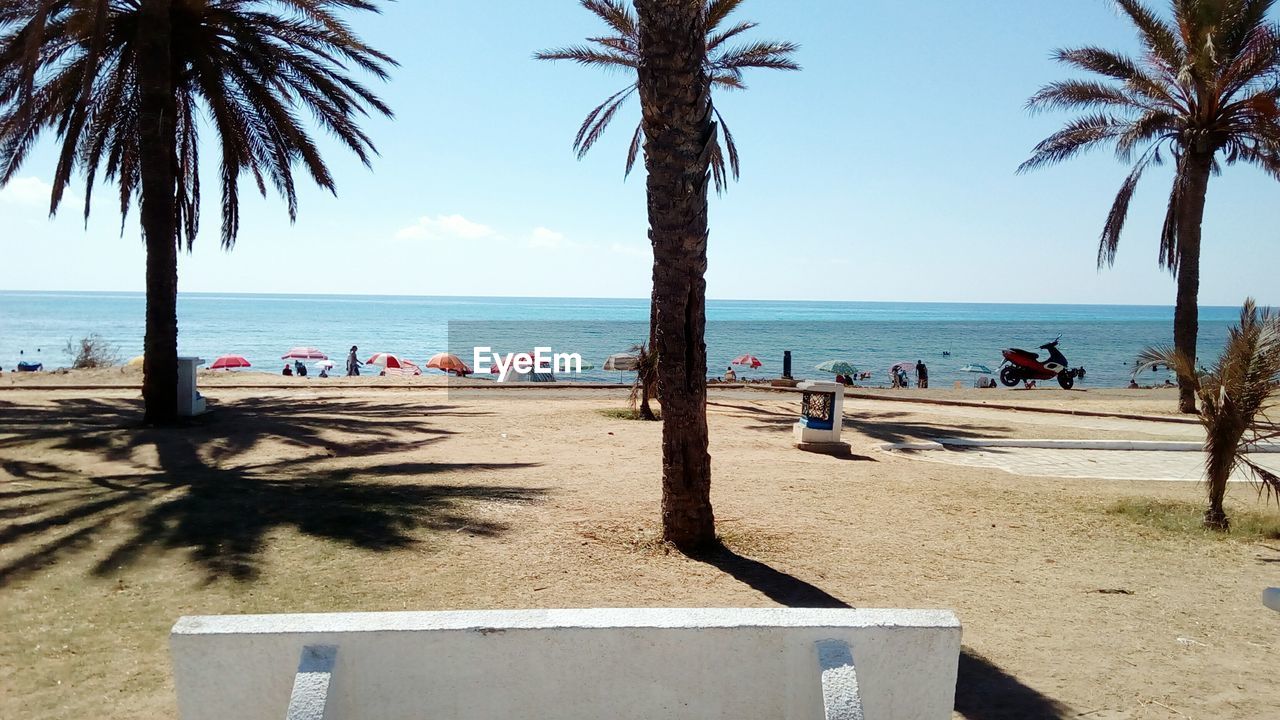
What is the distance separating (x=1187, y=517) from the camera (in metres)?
7.96

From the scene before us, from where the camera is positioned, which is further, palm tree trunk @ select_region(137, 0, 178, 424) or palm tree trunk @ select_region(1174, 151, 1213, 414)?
palm tree trunk @ select_region(1174, 151, 1213, 414)

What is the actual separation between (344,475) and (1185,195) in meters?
16.9

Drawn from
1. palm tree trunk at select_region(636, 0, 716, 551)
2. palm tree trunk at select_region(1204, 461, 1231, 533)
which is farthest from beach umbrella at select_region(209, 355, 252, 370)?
palm tree trunk at select_region(1204, 461, 1231, 533)

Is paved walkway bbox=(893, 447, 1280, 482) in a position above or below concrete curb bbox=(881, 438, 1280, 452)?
below

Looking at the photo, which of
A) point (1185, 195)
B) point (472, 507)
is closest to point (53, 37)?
point (472, 507)

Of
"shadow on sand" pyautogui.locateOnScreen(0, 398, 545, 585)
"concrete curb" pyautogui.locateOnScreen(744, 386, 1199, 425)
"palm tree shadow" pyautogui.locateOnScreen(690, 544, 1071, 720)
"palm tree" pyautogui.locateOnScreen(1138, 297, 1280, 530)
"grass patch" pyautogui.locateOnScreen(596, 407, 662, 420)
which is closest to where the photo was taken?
"palm tree shadow" pyautogui.locateOnScreen(690, 544, 1071, 720)

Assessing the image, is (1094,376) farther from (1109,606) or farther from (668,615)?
(668,615)

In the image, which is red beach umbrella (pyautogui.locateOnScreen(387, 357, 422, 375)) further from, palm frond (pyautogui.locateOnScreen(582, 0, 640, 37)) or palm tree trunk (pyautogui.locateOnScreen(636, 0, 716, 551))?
palm tree trunk (pyautogui.locateOnScreen(636, 0, 716, 551))

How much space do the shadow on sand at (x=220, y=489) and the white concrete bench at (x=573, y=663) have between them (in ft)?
10.3

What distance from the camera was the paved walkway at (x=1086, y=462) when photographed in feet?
34.9

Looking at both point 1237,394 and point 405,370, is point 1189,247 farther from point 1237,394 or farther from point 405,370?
point 405,370

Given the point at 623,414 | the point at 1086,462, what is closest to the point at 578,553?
the point at 1086,462

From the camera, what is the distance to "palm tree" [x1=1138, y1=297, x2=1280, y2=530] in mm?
7371

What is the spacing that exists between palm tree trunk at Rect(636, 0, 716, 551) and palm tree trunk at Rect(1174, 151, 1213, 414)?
1425 centimetres
